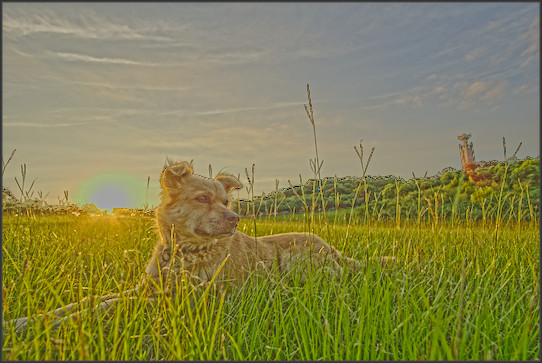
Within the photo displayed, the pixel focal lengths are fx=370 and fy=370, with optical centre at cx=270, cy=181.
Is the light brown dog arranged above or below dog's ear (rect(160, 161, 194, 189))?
below

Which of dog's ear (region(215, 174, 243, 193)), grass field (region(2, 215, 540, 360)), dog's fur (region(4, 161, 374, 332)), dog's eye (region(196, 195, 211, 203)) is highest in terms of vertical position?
dog's ear (region(215, 174, 243, 193))

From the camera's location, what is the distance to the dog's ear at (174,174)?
13.3 ft

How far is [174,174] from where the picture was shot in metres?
4.10

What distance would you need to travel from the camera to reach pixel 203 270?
12.6ft

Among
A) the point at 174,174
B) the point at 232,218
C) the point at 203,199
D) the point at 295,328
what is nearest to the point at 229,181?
the point at 203,199

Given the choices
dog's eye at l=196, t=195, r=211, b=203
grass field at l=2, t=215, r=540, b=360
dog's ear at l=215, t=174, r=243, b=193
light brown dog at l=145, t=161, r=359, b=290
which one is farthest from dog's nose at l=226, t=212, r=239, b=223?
dog's ear at l=215, t=174, r=243, b=193

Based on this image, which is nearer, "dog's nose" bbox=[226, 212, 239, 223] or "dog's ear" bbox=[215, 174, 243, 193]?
"dog's nose" bbox=[226, 212, 239, 223]

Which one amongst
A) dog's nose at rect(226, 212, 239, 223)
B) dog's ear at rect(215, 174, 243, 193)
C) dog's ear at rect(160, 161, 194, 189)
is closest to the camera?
dog's nose at rect(226, 212, 239, 223)

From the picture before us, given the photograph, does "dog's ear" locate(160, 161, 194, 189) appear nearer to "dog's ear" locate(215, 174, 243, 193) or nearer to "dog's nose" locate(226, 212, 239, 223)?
"dog's ear" locate(215, 174, 243, 193)

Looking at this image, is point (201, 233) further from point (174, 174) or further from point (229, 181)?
point (229, 181)

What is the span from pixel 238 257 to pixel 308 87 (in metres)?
2.11

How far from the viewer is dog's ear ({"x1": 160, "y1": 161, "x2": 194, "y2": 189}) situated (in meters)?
4.05

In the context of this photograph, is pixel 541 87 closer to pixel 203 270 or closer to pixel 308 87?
pixel 308 87

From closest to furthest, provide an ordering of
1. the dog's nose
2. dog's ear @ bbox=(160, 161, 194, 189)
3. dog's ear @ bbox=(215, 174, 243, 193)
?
the dog's nose < dog's ear @ bbox=(160, 161, 194, 189) < dog's ear @ bbox=(215, 174, 243, 193)
